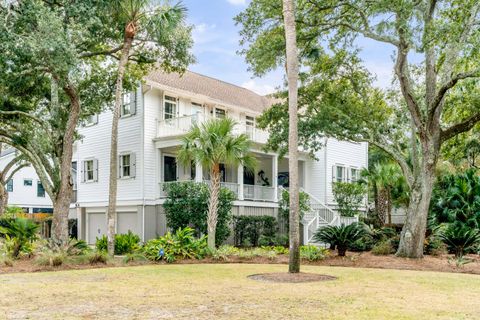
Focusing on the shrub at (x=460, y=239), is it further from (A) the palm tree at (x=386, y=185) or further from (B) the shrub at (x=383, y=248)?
(A) the palm tree at (x=386, y=185)

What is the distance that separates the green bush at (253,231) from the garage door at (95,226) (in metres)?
7.70


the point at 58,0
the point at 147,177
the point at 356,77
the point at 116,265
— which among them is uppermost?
the point at 58,0

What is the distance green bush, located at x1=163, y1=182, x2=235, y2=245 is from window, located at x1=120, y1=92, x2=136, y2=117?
4975mm

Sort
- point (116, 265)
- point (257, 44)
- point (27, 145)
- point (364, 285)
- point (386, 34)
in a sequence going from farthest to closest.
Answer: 1. point (27, 145)
2. point (257, 44)
3. point (386, 34)
4. point (116, 265)
5. point (364, 285)

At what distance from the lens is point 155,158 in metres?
24.7

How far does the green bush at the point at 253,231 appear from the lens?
23.7m

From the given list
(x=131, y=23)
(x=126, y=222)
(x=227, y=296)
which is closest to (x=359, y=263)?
(x=227, y=296)

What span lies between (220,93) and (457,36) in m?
15.7

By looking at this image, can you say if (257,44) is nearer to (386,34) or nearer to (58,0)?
(386,34)

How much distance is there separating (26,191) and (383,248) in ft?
114

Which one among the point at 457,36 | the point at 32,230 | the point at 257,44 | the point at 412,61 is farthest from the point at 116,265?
the point at 412,61

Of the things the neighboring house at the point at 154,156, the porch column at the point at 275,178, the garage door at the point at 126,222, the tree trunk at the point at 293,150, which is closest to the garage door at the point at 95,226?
the neighboring house at the point at 154,156

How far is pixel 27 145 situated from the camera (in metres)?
20.4

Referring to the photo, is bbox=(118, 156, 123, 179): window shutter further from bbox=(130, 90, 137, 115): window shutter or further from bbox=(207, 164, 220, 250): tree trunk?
bbox=(207, 164, 220, 250): tree trunk
